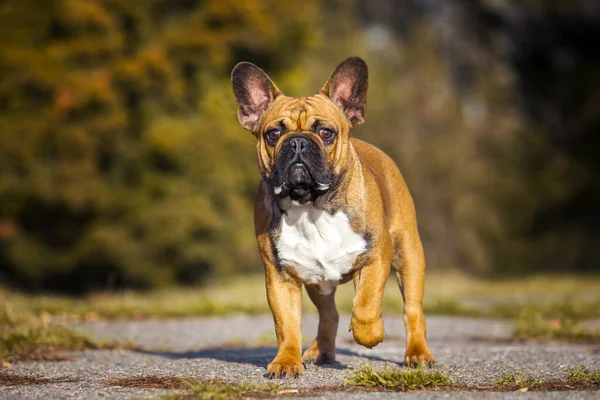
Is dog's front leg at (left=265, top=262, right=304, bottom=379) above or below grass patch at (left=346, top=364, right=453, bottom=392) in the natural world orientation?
above

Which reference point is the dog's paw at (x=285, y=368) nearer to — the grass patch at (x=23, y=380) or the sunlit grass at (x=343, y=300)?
the grass patch at (x=23, y=380)

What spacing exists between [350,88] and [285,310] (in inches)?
72.8

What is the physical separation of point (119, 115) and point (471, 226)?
45.5ft

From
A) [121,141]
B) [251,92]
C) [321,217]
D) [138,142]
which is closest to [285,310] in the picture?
[321,217]

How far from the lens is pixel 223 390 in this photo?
202 inches

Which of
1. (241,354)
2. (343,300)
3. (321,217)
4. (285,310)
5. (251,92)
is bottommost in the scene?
(241,354)

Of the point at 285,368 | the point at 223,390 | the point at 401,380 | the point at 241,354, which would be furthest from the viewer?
the point at 241,354

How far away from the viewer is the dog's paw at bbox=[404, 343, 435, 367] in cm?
675

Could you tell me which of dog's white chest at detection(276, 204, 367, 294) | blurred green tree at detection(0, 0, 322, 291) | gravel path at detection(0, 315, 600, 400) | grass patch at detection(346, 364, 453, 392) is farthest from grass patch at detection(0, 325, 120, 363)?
blurred green tree at detection(0, 0, 322, 291)

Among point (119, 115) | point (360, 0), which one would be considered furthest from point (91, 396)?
point (360, 0)

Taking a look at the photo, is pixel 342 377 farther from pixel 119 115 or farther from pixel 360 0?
pixel 360 0

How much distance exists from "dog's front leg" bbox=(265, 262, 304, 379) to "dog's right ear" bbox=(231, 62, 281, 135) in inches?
50.8

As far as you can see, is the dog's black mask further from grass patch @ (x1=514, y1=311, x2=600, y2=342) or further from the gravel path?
Answer: grass patch @ (x1=514, y1=311, x2=600, y2=342)

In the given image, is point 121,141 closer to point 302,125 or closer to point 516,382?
point 302,125
